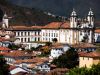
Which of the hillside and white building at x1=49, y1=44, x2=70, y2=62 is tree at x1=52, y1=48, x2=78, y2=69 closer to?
white building at x1=49, y1=44, x2=70, y2=62

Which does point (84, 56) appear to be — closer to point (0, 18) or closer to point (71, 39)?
point (71, 39)

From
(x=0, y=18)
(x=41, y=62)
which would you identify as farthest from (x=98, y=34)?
(x=41, y=62)

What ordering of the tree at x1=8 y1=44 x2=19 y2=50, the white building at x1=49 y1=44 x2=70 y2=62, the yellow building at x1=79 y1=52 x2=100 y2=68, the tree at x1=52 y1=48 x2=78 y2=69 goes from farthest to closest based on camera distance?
the tree at x1=8 y1=44 x2=19 y2=50 → the white building at x1=49 y1=44 x2=70 y2=62 → the tree at x1=52 y1=48 x2=78 y2=69 → the yellow building at x1=79 y1=52 x2=100 y2=68

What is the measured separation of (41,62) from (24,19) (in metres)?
60.7

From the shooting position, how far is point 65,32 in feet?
236

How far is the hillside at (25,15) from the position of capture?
105062 mm

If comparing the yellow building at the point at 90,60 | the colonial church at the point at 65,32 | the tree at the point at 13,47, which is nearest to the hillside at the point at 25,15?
the colonial church at the point at 65,32

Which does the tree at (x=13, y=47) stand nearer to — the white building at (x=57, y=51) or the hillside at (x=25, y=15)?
the white building at (x=57, y=51)

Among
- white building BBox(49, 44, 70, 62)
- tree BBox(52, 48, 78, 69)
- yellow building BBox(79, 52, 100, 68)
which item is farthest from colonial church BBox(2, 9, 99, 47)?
yellow building BBox(79, 52, 100, 68)

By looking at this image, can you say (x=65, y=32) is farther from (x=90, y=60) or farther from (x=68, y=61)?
(x=90, y=60)

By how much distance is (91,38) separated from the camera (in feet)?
231

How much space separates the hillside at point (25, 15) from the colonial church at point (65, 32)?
24.0 meters

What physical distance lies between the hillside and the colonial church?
24.0 metres

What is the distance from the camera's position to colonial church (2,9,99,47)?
7100cm
